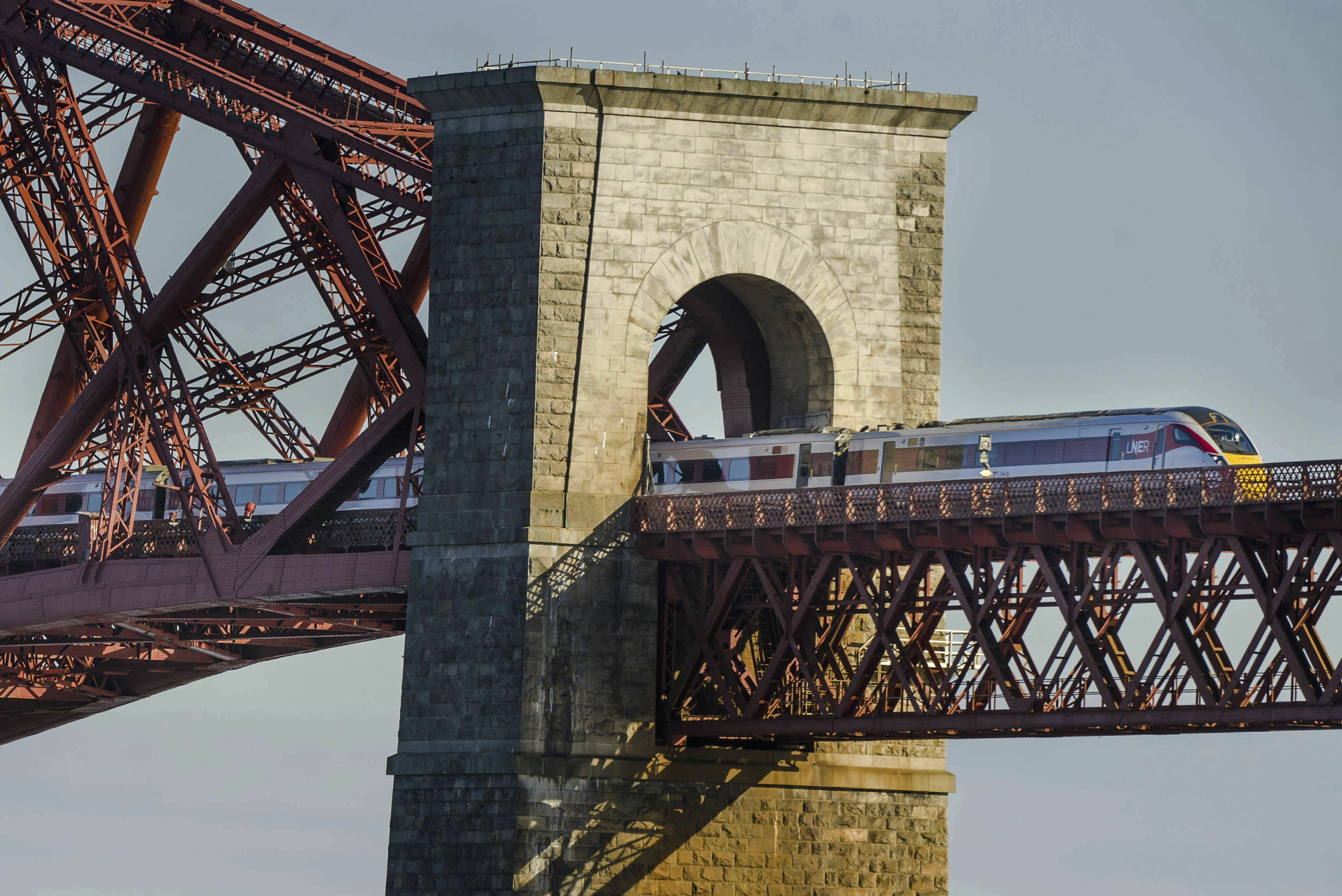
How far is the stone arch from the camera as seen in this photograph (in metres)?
68.6

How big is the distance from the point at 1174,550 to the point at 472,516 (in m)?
17.5

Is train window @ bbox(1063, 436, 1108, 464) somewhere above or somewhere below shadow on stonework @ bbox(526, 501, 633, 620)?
above

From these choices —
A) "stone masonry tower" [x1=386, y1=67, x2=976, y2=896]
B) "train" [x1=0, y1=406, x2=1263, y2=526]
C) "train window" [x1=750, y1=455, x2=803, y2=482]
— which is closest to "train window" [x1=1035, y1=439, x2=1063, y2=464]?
"train" [x1=0, y1=406, x2=1263, y2=526]

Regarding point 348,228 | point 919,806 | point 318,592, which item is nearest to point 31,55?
point 348,228

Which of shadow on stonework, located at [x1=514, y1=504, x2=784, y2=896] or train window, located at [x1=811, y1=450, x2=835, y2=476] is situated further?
train window, located at [x1=811, y1=450, x2=835, y2=476]

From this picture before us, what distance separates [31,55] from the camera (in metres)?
77.8

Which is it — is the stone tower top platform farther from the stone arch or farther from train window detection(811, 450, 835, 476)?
train window detection(811, 450, 835, 476)

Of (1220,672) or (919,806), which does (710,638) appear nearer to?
(919,806)

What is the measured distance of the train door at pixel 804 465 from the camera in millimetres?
68938

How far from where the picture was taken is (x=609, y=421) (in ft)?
222

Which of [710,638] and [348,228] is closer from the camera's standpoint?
[710,638]

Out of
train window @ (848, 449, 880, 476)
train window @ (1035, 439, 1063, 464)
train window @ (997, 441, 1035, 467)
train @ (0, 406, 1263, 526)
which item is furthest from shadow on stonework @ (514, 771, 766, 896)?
train window @ (1035, 439, 1063, 464)

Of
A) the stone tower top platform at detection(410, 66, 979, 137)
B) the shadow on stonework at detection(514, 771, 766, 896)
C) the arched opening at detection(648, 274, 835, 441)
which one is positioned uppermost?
the stone tower top platform at detection(410, 66, 979, 137)

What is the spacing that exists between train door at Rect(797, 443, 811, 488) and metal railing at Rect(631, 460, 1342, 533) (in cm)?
347
